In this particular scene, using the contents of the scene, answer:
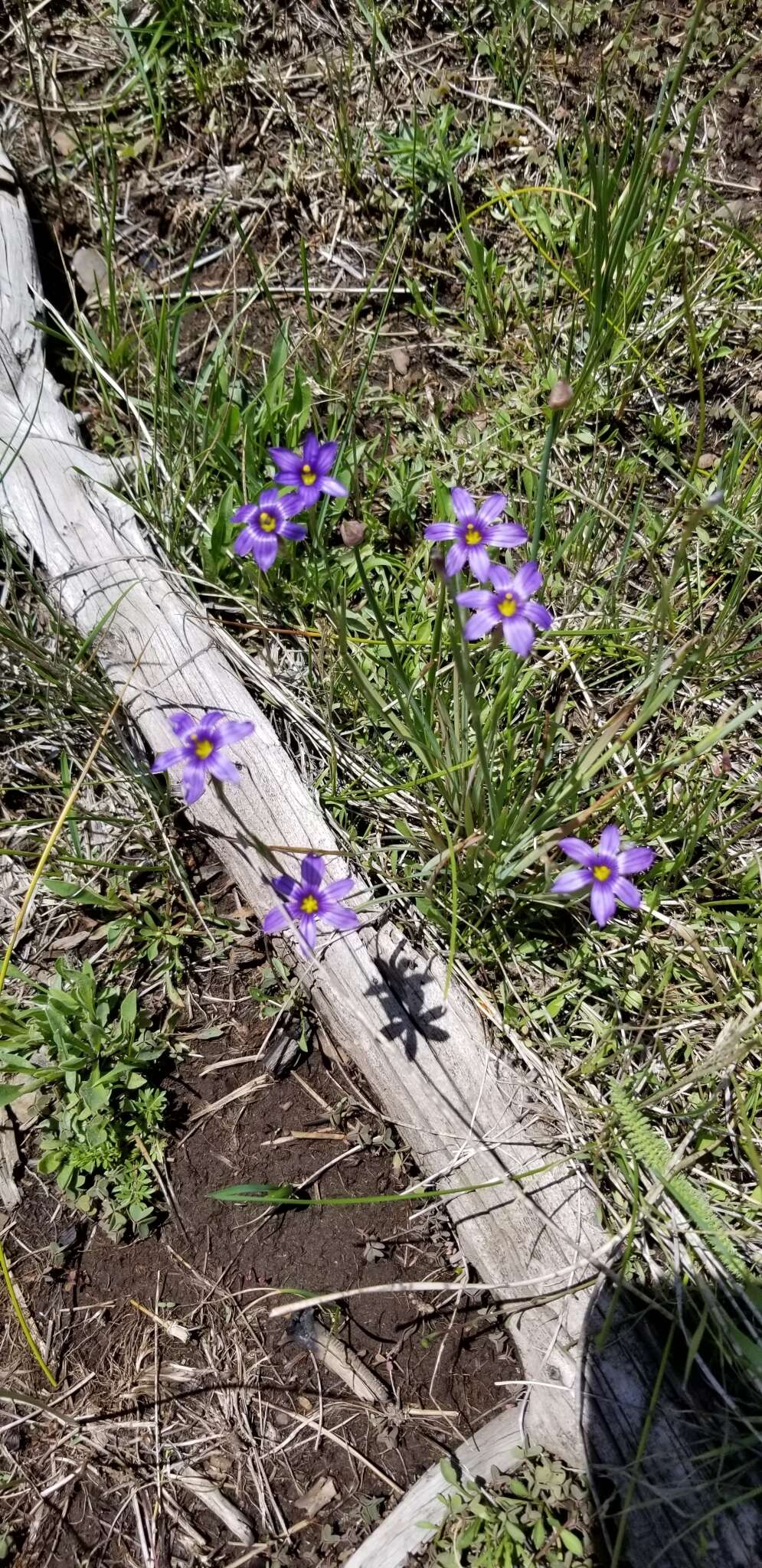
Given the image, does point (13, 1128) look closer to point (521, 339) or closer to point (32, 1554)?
point (32, 1554)

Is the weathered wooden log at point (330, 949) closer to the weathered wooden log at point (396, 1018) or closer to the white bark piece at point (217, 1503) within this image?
the weathered wooden log at point (396, 1018)

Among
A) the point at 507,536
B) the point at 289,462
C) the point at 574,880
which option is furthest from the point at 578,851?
the point at 289,462

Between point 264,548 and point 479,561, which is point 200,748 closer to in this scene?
point 264,548

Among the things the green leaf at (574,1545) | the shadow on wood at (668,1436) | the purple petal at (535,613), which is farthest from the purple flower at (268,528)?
the green leaf at (574,1545)

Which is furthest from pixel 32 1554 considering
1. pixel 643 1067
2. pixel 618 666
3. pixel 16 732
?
pixel 618 666

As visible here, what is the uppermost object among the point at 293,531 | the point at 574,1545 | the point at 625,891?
the point at 293,531

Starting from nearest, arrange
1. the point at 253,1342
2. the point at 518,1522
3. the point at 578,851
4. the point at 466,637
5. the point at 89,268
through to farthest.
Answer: the point at 466,637
the point at 578,851
the point at 518,1522
the point at 253,1342
the point at 89,268
